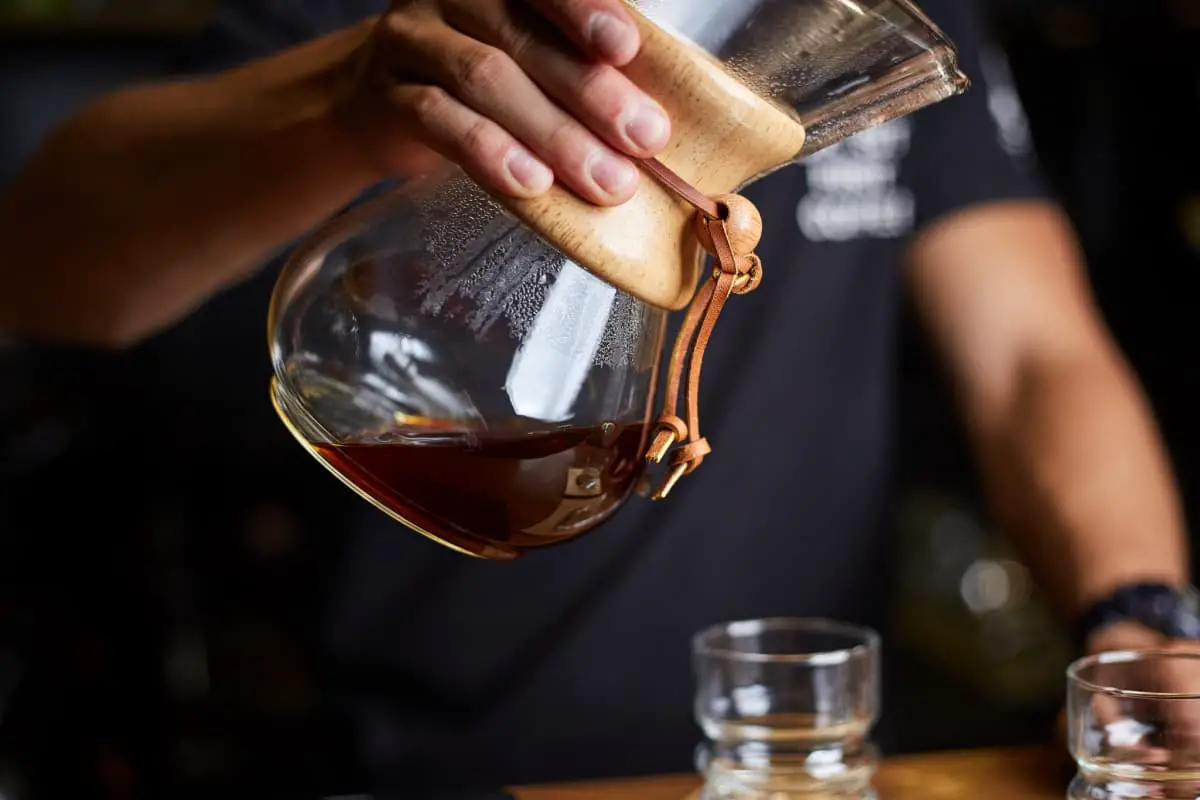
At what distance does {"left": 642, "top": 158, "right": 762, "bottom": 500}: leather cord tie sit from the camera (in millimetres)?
577

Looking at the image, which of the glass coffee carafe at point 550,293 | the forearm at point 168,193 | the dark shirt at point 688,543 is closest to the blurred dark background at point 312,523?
the dark shirt at point 688,543

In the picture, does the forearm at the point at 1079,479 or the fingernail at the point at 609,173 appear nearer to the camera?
the fingernail at the point at 609,173

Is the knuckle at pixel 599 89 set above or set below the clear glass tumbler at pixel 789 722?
above

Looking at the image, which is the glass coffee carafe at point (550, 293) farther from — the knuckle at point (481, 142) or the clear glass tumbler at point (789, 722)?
the clear glass tumbler at point (789, 722)

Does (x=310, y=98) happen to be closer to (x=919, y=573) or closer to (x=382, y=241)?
(x=382, y=241)

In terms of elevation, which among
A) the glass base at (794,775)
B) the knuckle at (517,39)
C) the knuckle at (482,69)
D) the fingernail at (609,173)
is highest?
the knuckle at (517,39)

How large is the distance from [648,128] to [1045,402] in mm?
921

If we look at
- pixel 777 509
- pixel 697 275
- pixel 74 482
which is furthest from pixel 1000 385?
pixel 74 482

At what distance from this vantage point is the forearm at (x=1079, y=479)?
3.89 ft

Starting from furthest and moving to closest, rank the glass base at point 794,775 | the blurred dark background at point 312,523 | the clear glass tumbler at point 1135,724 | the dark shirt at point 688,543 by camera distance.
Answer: the blurred dark background at point 312,523, the dark shirt at point 688,543, the glass base at point 794,775, the clear glass tumbler at point 1135,724

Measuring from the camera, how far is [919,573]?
2.61 metres

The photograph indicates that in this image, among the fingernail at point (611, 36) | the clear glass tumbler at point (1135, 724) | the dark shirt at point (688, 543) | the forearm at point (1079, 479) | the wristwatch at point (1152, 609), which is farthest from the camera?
the dark shirt at point (688, 543)

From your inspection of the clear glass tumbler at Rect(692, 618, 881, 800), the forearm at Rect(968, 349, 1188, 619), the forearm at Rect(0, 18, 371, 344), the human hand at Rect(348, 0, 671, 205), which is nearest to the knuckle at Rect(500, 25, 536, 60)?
the human hand at Rect(348, 0, 671, 205)

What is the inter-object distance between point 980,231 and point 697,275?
2.95 ft
